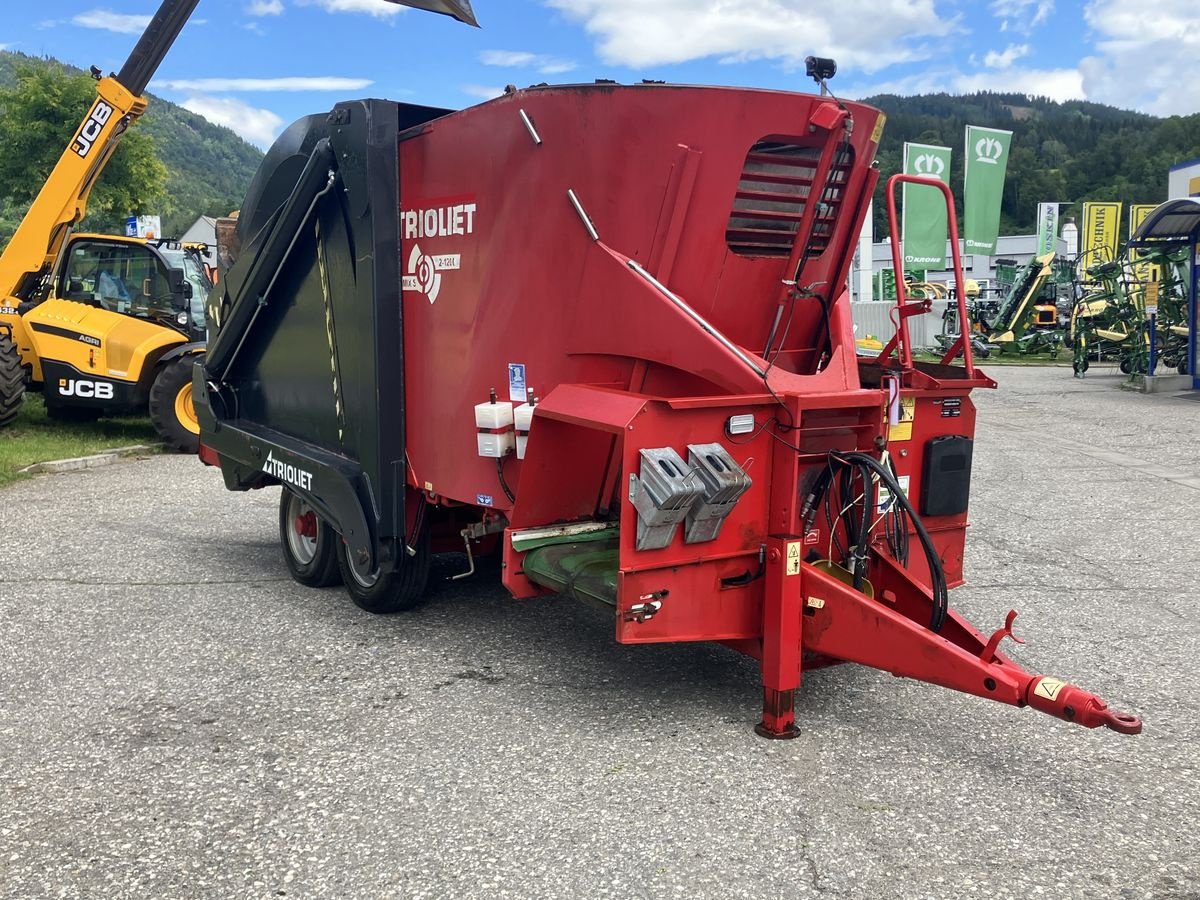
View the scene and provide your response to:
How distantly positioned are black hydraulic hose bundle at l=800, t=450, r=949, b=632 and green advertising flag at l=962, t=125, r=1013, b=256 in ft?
84.0

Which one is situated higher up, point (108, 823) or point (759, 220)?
point (759, 220)

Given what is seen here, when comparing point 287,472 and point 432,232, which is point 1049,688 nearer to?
point 432,232

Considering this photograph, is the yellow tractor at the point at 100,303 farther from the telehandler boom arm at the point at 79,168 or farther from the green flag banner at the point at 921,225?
the green flag banner at the point at 921,225

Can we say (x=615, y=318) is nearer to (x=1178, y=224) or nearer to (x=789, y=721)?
(x=789, y=721)

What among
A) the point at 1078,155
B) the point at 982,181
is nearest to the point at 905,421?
the point at 982,181

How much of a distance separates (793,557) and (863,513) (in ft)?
1.55

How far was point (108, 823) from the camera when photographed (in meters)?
3.36

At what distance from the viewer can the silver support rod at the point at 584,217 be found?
162 inches

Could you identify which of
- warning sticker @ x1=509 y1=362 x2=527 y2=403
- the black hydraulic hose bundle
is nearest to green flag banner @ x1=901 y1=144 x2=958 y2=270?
the black hydraulic hose bundle

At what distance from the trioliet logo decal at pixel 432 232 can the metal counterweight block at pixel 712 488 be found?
168 centimetres

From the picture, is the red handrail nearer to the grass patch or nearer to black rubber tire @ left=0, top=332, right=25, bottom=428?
the grass patch

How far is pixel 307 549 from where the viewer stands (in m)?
6.24

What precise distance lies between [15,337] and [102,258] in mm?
1309

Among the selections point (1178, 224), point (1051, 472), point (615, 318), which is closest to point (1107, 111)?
point (1178, 224)
